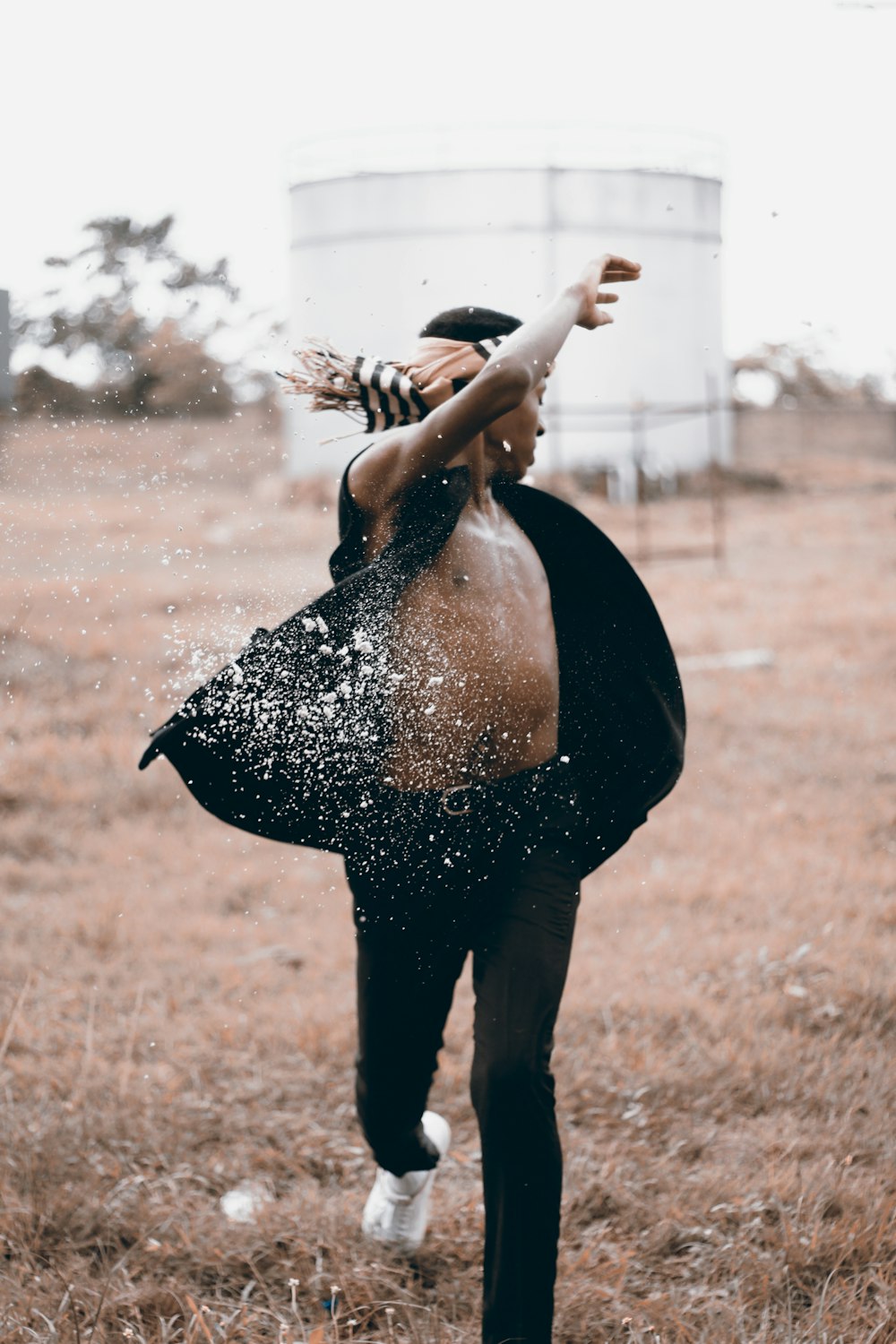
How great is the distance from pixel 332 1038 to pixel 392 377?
212 centimetres

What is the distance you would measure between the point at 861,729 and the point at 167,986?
3.90 m

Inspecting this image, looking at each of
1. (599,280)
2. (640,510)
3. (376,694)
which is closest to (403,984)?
(376,694)

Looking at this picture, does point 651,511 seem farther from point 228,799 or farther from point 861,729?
point 228,799

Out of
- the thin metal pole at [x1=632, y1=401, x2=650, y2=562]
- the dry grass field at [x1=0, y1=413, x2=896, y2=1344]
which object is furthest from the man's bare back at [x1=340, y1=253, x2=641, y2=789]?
the thin metal pole at [x1=632, y1=401, x2=650, y2=562]

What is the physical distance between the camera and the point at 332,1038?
147 inches

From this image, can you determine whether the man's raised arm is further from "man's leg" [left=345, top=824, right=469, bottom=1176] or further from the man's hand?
"man's leg" [left=345, top=824, right=469, bottom=1176]

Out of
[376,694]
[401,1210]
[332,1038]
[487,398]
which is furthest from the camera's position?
[332,1038]

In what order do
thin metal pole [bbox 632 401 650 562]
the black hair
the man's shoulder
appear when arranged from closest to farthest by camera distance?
1. the man's shoulder
2. the black hair
3. thin metal pole [bbox 632 401 650 562]

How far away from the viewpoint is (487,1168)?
2133mm

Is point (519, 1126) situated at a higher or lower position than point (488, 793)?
lower

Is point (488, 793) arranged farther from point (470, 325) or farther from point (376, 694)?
point (470, 325)

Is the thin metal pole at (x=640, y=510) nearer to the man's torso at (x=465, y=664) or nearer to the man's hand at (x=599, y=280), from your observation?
the man's hand at (x=599, y=280)

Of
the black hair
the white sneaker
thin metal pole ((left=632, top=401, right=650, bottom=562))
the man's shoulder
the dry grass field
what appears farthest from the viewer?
thin metal pole ((left=632, top=401, right=650, bottom=562))

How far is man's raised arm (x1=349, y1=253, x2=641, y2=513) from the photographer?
6.84 feet
